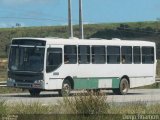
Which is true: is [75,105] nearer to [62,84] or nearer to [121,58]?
[62,84]

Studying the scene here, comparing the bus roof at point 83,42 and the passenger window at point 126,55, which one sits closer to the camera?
the bus roof at point 83,42

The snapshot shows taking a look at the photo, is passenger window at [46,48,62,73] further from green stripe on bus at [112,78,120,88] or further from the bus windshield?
green stripe on bus at [112,78,120,88]

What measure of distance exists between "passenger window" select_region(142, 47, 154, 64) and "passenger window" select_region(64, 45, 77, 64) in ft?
18.2

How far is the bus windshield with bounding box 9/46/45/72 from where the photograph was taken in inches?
1141

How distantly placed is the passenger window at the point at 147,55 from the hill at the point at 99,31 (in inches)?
3184

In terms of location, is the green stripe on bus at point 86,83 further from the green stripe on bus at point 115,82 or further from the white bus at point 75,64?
the green stripe on bus at point 115,82

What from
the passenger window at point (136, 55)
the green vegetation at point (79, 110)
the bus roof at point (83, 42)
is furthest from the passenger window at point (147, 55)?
the green vegetation at point (79, 110)

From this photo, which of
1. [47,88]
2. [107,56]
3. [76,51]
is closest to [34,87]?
[47,88]

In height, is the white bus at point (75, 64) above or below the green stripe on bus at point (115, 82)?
above

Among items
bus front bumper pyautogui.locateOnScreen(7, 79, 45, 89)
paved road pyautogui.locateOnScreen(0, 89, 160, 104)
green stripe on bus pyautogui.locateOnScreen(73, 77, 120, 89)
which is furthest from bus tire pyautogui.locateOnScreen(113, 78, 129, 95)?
bus front bumper pyautogui.locateOnScreen(7, 79, 45, 89)

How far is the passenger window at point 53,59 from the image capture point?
95.2 feet

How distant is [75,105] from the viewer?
44.4ft

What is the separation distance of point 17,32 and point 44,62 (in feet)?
412

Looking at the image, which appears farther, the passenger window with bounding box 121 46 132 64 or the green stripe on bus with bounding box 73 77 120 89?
the passenger window with bounding box 121 46 132 64
